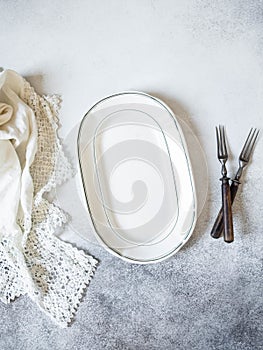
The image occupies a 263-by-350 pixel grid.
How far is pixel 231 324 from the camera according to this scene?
44.5 inches

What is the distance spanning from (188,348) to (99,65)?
24.9 inches

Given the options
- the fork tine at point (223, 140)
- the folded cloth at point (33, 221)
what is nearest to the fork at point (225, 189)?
the fork tine at point (223, 140)

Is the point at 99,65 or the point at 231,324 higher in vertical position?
the point at 99,65

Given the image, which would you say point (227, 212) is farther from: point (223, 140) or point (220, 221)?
point (223, 140)

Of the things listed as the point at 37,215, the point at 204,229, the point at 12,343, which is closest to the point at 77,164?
the point at 37,215

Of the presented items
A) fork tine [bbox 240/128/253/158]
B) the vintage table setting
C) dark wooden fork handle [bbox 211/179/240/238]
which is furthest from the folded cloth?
fork tine [bbox 240/128/253/158]

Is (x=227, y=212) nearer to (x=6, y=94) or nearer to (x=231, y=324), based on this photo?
Answer: (x=231, y=324)

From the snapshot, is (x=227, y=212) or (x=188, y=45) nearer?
(x=227, y=212)

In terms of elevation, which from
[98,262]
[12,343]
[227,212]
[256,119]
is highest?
[256,119]

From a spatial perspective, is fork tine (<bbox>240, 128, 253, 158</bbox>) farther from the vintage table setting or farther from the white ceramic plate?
the white ceramic plate

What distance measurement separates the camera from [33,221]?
1168mm

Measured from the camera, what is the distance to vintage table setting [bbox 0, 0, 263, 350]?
114 centimetres

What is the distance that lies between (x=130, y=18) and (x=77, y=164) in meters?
0.35

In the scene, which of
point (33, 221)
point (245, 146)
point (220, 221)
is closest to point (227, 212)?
point (220, 221)
